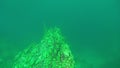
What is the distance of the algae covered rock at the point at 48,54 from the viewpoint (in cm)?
437

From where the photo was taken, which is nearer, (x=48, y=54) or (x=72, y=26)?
(x=48, y=54)

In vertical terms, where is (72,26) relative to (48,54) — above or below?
above

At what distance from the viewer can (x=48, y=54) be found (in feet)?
14.5

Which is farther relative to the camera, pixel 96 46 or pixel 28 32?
pixel 96 46

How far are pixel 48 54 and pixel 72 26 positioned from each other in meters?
0.61

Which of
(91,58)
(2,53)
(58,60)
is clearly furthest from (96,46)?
(2,53)

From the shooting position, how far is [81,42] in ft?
15.2

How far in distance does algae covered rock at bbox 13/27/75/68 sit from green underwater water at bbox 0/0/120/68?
0.26ft

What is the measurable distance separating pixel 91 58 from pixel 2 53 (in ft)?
4.76

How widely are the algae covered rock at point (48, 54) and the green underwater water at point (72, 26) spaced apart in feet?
0.26

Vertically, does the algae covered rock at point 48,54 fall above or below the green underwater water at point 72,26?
below

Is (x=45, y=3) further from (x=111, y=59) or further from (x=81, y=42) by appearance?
(x=111, y=59)

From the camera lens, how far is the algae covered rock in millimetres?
4367

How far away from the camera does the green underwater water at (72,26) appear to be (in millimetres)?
4340
